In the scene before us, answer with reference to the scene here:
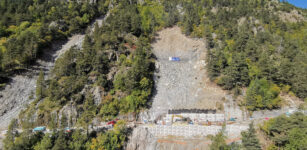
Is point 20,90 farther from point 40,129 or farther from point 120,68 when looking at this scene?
point 120,68

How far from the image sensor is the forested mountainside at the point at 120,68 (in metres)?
35.9

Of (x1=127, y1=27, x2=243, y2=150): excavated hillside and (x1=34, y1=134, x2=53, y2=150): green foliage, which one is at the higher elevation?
(x1=127, y1=27, x2=243, y2=150): excavated hillside

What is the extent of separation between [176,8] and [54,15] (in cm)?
5154

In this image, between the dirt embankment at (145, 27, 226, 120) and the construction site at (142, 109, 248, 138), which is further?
the dirt embankment at (145, 27, 226, 120)

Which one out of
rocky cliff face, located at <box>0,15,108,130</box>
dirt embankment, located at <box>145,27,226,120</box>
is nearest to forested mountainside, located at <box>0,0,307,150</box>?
rocky cliff face, located at <box>0,15,108,130</box>

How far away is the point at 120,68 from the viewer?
51.8 meters

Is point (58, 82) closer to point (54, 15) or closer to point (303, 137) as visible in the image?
point (54, 15)

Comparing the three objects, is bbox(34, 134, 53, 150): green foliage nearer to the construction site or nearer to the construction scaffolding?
the construction site

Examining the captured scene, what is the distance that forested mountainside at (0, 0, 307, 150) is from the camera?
35906 millimetres

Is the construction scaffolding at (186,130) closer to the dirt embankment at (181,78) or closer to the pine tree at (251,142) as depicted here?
the dirt embankment at (181,78)

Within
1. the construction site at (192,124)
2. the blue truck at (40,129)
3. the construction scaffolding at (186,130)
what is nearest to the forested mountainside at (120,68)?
the blue truck at (40,129)

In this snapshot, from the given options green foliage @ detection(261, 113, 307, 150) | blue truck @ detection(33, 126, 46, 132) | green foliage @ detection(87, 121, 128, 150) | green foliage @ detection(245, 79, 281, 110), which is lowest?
green foliage @ detection(87, 121, 128, 150)

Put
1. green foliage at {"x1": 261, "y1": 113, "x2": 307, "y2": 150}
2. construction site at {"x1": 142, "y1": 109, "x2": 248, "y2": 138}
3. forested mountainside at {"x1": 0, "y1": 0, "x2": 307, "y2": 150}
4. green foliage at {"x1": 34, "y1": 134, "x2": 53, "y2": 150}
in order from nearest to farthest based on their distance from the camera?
green foliage at {"x1": 261, "y1": 113, "x2": 307, "y2": 150} → green foliage at {"x1": 34, "y1": 134, "x2": 53, "y2": 150} → forested mountainside at {"x1": 0, "y1": 0, "x2": 307, "y2": 150} → construction site at {"x1": 142, "y1": 109, "x2": 248, "y2": 138}

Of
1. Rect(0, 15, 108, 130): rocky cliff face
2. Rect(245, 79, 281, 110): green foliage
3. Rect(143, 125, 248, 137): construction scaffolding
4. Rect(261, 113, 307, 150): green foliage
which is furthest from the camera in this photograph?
Rect(245, 79, 281, 110): green foliage
